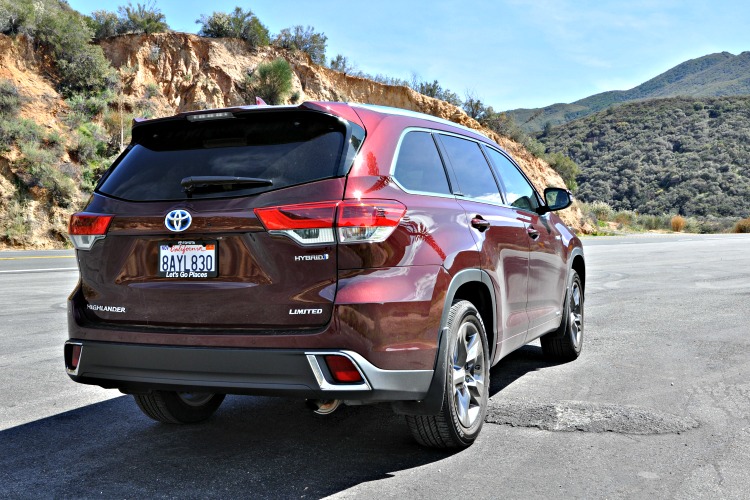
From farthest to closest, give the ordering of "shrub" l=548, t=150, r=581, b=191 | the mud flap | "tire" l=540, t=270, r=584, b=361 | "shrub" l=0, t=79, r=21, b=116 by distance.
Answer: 1. "shrub" l=548, t=150, r=581, b=191
2. "shrub" l=0, t=79, r=21, b=116
3. "tire" l=540, t=270, r=584, b=361
4. the mud flap

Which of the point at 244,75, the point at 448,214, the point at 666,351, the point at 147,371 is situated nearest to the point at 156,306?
the point at 147,371

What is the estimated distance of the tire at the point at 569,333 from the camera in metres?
6.55

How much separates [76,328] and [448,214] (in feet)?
6.92

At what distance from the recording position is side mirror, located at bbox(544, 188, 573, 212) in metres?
6.18

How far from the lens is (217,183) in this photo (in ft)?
12.3

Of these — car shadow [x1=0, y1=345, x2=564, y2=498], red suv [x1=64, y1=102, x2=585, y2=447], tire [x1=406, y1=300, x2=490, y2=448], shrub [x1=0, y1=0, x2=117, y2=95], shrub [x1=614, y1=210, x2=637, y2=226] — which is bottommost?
shrub [x1=614, y1=210, x2=637, y2=226]

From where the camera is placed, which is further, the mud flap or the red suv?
the mud flap

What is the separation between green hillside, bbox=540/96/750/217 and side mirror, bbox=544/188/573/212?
57.4 meters

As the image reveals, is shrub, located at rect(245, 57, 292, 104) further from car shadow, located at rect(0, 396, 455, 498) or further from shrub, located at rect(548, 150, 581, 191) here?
car shadow, located at rect(0, 396, 455, 498)

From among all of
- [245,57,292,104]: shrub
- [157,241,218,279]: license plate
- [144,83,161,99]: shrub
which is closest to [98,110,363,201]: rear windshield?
[157,241,218,279]: license plate

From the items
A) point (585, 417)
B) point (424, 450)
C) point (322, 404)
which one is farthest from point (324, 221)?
point (585, 417)

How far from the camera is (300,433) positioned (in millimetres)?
4621

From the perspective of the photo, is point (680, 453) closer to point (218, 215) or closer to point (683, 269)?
point (218, 215)

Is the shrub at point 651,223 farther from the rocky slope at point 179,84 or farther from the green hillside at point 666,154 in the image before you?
the rocky slope at point 179,84
